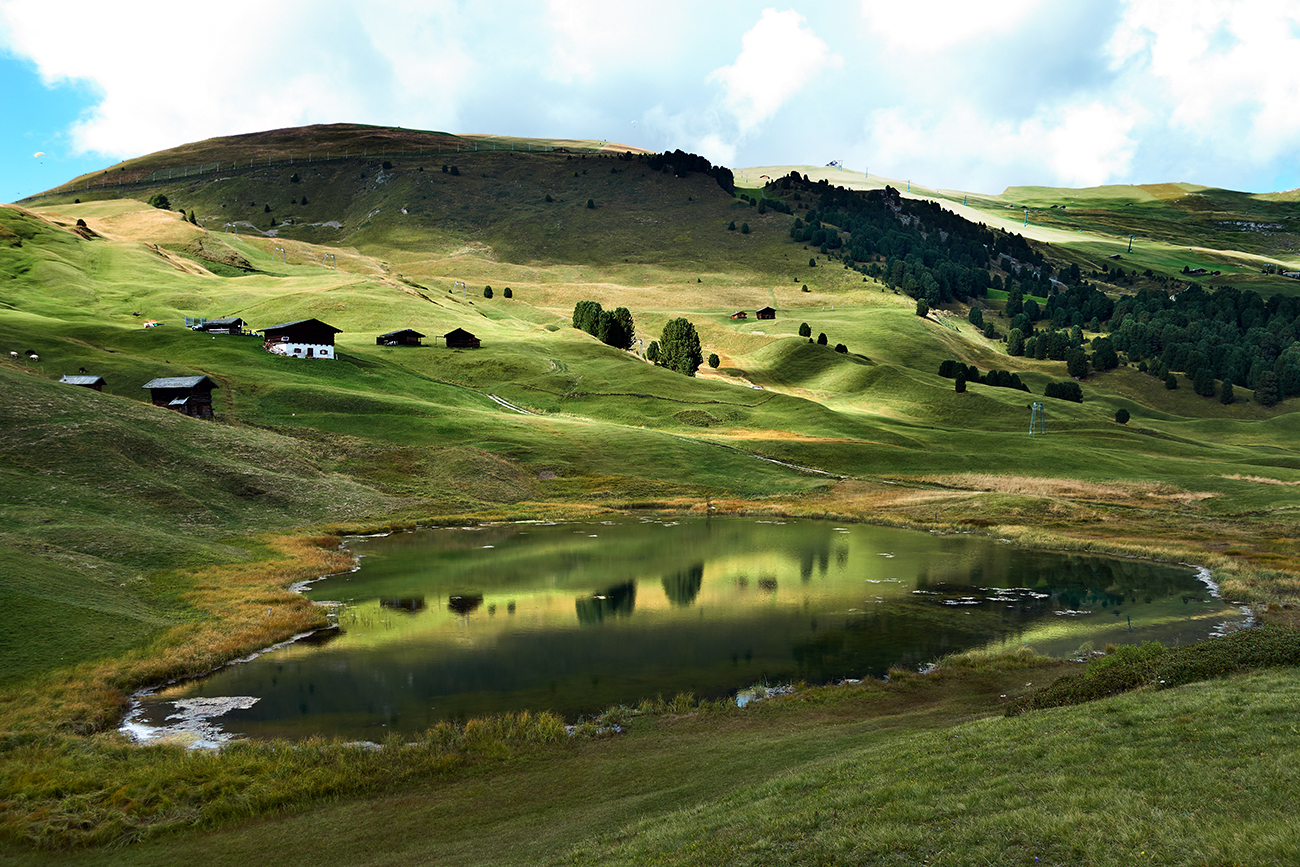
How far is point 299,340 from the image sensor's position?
4764 inches

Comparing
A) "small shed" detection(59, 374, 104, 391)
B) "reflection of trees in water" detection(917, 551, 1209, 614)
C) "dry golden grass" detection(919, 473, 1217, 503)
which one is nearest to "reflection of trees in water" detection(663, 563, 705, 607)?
"reflection of trees in water" detection(917, 551, 1209, 614)

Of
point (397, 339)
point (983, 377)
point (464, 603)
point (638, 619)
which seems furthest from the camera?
point (983, 377)

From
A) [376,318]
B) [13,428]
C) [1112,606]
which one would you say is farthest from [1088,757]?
[376,318]

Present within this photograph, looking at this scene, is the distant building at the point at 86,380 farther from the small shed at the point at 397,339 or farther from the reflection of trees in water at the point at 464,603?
the reflection of trees in water at the point at 464,603

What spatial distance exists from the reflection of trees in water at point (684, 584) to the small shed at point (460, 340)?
10277 centimetres

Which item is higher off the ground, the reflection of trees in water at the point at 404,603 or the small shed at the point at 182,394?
the small shed at the point at 182,394

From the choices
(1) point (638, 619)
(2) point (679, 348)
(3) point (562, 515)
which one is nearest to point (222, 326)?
(2) point (679, 348)

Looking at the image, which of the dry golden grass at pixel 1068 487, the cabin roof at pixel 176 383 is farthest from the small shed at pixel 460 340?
the dry golden grass at pixel 1068 487

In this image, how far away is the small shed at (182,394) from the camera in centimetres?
8706

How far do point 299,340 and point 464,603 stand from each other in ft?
295

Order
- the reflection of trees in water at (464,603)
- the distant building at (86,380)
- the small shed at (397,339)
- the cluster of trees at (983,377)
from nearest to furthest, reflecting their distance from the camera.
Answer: the reflection of trees in water at (464,603) < the distant building at (86,380) < the small shed at (397,339) < the cluster of trees at (983,377)

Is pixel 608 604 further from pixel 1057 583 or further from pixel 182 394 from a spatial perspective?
pixel 182 394

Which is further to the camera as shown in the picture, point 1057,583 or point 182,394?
point 182,394

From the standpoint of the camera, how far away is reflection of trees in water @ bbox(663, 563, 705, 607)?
49125mm
